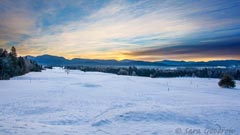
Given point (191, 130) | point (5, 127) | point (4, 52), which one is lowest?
point (191, 130)

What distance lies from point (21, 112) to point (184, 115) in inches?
611

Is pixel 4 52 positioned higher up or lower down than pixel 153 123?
higher up

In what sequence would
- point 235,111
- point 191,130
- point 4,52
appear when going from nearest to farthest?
point 191,130
point 235,111
point 4,52

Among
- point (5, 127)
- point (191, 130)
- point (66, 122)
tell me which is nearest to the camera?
point (5, 127)

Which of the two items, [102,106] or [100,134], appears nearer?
[100,134]

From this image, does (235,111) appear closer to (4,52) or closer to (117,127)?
(117,127)

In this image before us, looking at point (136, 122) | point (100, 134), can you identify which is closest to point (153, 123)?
point (136, 122)

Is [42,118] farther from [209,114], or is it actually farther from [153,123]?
[209,114]

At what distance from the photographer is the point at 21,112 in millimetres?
22109

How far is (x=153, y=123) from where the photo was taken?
19.0 meters

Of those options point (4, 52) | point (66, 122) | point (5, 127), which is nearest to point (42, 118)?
point (66, 122)

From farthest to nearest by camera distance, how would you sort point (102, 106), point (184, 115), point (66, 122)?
point (102, 106) → point (184, 115) → point (66, 122)

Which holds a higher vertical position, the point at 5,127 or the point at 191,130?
the point at 5,127

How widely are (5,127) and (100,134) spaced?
5.88 m
